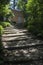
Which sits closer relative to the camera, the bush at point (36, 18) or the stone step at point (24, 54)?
the stone step at point (24, 54)

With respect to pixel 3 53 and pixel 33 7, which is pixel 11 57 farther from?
pixel 33 7

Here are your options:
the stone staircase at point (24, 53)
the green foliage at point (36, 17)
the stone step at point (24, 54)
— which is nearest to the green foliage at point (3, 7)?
the green foliage at point (36, 17)

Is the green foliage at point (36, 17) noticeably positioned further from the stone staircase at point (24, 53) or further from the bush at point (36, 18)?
the stone staircase at point (24, 53)

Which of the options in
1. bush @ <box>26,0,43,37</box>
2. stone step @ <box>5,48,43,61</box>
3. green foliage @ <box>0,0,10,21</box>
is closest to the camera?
stone step @ <box>5,48,43,61</box>

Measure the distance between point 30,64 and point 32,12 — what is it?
26.9 feet

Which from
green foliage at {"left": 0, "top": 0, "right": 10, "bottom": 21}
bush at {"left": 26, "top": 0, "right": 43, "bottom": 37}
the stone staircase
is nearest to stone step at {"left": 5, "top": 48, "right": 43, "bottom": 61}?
the stone staircase

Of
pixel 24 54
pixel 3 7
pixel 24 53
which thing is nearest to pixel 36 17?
pixel 3 7

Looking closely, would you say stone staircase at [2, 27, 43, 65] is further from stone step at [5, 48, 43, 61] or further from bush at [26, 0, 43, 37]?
bush at [26, 0, 43, 37]

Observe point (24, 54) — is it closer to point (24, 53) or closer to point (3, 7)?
point (24, 53)

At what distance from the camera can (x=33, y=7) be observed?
45.9ft

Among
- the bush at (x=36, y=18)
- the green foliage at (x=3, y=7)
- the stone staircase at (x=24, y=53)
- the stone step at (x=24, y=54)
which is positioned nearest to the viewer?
the stone staircase at (x=24, y=53)

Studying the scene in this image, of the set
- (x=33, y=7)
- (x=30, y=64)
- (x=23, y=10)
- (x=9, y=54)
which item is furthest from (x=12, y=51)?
(x=23, y=10)

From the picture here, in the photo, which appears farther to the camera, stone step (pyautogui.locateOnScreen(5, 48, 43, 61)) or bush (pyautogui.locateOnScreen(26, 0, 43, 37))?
bush (pyautogui.locateOnScreen(26, 0, 43, 37))

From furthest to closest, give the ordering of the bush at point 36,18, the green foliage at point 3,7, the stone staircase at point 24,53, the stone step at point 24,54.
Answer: the bush at point 36,18, the green foliage at point 3,7, the stone step at point 24,54, the stone staircase at point 24,53
